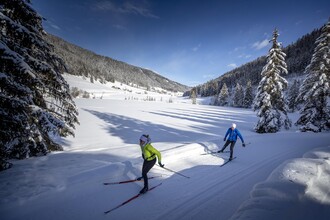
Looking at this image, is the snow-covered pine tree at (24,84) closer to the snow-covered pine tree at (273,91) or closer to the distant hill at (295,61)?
the snow-covered pine tree at (273,91)

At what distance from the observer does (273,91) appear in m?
19.2

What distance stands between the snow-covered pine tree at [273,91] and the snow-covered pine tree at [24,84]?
2010cm

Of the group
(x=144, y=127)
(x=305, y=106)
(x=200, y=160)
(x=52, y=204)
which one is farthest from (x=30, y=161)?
(x=305, y=106)

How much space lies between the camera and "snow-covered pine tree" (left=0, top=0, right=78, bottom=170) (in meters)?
6.15

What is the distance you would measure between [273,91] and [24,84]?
73.4ft

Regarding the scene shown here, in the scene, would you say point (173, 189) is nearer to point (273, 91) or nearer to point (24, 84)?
point (24, 84)

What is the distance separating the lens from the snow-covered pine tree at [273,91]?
19172 mm

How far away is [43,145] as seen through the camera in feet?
30.0

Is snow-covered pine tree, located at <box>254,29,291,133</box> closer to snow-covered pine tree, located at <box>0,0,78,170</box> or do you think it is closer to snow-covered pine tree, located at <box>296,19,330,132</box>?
snow-covered pine tree, located at <box>296,19,330,132</box>

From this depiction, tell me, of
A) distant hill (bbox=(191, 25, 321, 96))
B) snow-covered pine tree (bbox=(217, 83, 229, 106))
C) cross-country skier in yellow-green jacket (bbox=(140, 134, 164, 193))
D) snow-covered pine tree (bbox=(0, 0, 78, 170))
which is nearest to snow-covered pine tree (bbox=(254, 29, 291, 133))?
cross-country skier in yellow-green jacket (bbox=(140, 134, 164, 193))

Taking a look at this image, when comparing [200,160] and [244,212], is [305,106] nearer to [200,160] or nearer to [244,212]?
[200,160]

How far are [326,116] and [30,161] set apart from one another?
2626 cm

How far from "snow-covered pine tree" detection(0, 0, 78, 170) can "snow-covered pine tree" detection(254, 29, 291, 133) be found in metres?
20.1

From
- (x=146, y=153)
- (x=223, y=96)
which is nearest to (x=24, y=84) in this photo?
(x=146, y=153)
